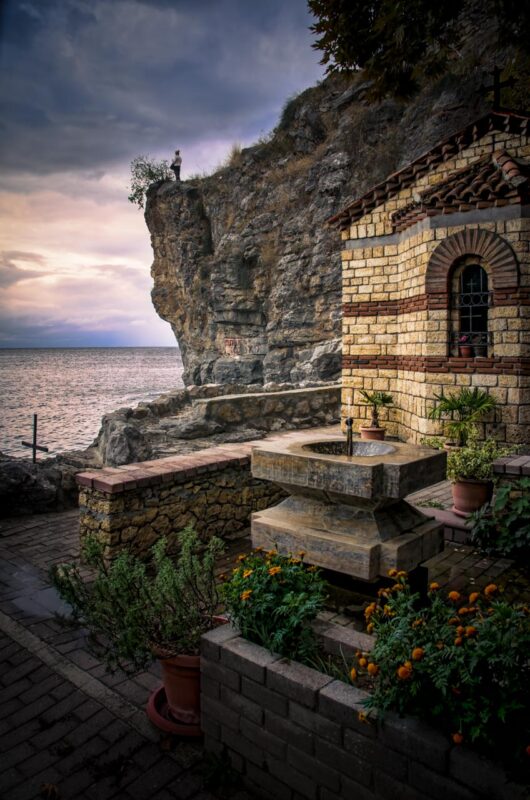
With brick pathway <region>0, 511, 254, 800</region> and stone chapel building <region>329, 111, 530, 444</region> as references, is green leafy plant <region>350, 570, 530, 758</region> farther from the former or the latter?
stone chapel building <region>329, 111, 530, 444</region>

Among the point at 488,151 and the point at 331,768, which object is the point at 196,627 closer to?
the point at 331,768

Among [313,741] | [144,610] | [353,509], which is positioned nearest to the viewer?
[313,741]

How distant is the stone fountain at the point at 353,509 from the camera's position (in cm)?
402

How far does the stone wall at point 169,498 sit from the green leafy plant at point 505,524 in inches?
110

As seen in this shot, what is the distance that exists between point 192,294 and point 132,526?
1362 inches

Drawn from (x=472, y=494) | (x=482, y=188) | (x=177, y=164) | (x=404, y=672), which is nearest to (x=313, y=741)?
(x=404, y=672)

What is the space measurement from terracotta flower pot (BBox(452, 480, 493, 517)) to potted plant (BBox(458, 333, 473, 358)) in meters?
4.05

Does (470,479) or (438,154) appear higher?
(438,154)

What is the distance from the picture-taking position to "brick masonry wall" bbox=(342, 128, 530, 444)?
31.2 ft

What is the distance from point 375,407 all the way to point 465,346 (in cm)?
272

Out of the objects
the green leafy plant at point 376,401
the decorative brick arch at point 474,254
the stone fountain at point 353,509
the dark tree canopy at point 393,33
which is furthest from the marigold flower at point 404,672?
the green leafy plant at point 376,401

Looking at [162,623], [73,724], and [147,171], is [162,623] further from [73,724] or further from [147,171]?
[147,171]

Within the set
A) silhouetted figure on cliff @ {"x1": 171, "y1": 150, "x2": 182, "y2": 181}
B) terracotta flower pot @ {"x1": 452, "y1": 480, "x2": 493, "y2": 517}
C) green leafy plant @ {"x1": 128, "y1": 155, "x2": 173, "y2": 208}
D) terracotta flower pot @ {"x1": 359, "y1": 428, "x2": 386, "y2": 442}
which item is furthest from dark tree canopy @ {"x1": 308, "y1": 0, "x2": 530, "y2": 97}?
green leafy plant @ {"x1": 128, "y1": 155, "x2": 173, "y2": 208}

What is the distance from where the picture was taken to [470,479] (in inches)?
264
